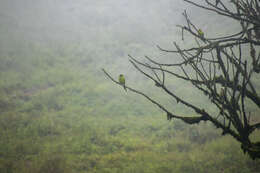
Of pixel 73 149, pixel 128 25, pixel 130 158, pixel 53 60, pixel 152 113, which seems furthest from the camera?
pixel 128 25

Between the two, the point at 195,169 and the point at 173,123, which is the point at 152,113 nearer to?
the point at 173,123

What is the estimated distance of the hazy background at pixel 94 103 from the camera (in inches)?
220

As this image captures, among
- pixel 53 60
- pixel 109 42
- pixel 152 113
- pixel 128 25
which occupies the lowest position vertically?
pixel 152 113

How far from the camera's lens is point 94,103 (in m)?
10.4

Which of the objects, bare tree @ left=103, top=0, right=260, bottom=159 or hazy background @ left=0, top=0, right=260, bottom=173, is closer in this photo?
bare tree @ left=103, top=0, right=260, bottom=159

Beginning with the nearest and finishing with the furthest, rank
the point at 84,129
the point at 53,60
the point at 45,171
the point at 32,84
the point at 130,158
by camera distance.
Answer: the point at 45,171
the point at 130,158
the point at 84,129
the point at 32,84
the point at 53,60

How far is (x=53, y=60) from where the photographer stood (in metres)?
14.8

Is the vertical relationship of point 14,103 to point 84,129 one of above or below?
above

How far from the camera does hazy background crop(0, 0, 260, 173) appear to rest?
5598 millimetres

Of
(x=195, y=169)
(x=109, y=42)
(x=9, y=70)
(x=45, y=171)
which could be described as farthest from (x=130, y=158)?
(x=109, y=42)

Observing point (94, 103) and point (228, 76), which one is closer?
point (228, 76)

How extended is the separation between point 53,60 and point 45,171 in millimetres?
11067

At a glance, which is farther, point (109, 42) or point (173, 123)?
point (109, 42)

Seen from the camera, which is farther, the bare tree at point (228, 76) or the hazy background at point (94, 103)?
the hazy background at point (94, 103)
